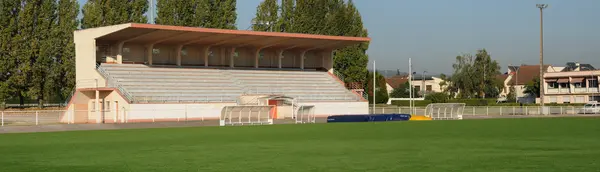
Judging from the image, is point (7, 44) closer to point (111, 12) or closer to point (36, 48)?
point (36, 48)

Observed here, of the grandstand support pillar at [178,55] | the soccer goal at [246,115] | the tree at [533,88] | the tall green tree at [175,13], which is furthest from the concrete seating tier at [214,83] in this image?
the tree at [533,88]

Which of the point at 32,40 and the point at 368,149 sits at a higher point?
the point at 32,40

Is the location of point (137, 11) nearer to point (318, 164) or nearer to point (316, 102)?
point (316, 102)

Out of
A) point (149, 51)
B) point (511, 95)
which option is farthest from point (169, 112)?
point (511, 95)

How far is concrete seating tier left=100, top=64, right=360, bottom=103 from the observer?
48.9m

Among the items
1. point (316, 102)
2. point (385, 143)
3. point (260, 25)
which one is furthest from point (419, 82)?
point (385, 143)

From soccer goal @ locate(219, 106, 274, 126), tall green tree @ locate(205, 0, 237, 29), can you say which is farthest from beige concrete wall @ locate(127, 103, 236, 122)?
tall green tree @ locate(205, 0, 237, 29)

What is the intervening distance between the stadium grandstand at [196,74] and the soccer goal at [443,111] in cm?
728

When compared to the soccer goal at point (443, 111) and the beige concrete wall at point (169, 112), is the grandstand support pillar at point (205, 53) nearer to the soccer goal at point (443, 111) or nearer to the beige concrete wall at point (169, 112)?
the beige concrete wall at point (169, 112)

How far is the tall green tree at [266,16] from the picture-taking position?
69500 millimetres

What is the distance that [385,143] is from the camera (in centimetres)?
1880

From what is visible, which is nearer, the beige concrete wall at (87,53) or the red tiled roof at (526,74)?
the beige concrete wall at (87,53)

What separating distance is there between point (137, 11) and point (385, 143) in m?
49.0

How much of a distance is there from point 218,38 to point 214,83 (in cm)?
320
